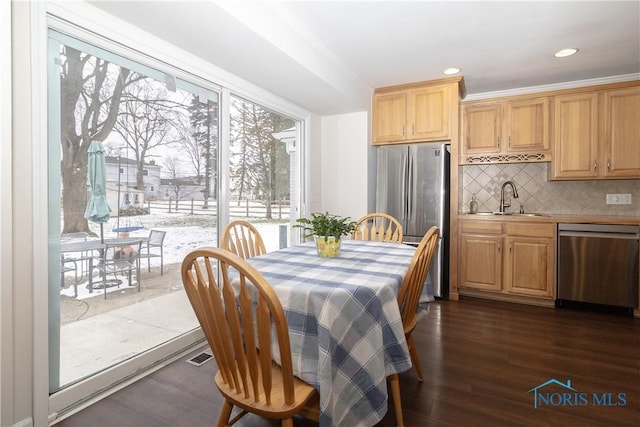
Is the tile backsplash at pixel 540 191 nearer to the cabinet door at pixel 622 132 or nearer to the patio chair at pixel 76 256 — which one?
the cabinet door at pixel 622 132

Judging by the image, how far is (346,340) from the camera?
4.11 feet

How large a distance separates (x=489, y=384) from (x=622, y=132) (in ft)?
9.60

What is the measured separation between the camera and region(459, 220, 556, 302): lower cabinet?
3.38m

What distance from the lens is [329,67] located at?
9.92ft

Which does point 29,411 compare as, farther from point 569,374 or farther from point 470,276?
point 470,276

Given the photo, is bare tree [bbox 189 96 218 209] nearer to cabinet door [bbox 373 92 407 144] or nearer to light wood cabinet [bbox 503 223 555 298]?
cabinet door [bbox 373 92 407 144]

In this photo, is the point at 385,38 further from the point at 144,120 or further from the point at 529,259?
the point at 529,259

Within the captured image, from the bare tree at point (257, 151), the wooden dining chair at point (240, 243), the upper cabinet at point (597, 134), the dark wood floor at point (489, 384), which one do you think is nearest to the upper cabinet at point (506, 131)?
the upper cabinet at point (597, 134)

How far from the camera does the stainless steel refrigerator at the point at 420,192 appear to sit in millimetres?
3605

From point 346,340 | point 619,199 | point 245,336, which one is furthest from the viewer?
point 619,199

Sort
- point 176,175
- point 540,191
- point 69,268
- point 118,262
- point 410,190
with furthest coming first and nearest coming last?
point 540,191 < point 410,190 < point 176,175 < point 118,262 < point 69,268

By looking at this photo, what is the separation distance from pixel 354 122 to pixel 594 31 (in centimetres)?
223

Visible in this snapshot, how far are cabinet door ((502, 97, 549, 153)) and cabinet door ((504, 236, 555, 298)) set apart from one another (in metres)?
0.99
